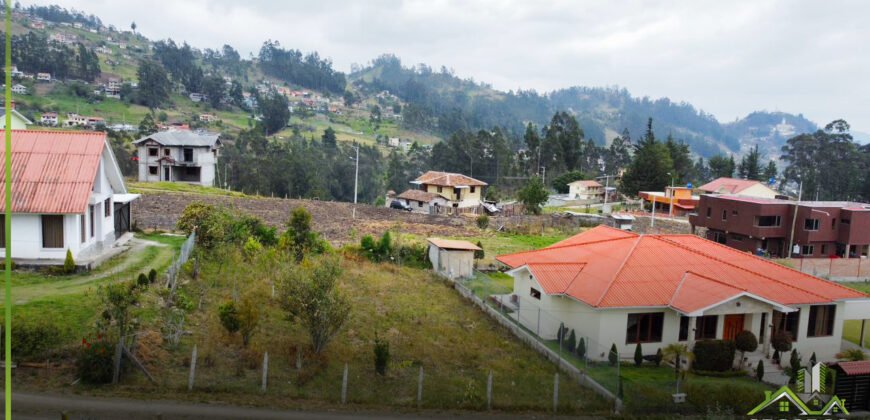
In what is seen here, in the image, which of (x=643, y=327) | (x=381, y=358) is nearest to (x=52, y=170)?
(x=381, y=358)

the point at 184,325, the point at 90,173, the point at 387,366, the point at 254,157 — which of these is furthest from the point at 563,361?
the point at 254,157

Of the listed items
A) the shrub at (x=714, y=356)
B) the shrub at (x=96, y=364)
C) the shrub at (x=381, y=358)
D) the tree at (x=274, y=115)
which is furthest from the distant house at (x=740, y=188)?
the tree at (x=274, y=115)

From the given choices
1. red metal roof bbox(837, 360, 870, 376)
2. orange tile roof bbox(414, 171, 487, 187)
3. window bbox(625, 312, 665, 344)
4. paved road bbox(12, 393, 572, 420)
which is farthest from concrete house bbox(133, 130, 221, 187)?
red metal roof bbox(837, 360, 870, 376)

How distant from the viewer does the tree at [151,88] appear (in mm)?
105938

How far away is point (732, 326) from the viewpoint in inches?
766

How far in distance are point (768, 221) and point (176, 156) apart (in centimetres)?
4844

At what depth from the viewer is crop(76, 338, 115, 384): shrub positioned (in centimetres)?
1342

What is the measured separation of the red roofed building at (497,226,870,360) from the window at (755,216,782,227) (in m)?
18.7

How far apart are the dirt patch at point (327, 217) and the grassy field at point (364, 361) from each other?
12.0 m

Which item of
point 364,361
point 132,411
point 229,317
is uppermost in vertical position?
point 229,317

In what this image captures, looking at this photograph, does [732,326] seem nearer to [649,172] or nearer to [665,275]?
[665,275]

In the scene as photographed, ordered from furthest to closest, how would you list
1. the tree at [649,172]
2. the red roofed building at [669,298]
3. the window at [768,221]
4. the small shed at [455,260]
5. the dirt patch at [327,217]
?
the tree at [649,172] < the window at [768,221] < the dirt patch at [327,217] < the small shed at [455,260] < the red roofed building at [669,298]

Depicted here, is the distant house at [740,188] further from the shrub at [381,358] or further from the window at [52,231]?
the window at [52,231]

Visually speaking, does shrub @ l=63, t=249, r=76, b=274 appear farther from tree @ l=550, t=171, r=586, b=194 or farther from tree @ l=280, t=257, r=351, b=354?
tree @ l=550, t=171, r=586, b=194
